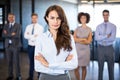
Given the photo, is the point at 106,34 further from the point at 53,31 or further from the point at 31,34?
the point at 53,31

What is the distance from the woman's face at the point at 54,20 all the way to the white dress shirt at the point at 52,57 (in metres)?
0.09

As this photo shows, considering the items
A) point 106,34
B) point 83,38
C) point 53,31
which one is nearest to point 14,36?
point 83,38

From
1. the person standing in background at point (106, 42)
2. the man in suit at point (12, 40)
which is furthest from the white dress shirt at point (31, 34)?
the person standing in background at point (106, 42)

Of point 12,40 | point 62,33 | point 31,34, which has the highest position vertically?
point 62,33

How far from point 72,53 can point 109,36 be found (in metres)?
3.38

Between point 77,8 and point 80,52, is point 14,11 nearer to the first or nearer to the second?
point 77,8

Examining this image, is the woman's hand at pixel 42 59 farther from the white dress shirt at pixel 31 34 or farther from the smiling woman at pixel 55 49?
the white dress shirt at pixel 31 34

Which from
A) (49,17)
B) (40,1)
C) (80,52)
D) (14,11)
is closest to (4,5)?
(14,11)

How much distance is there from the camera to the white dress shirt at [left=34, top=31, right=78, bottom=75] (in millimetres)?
2227

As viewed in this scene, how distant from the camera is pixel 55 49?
7.33 ft

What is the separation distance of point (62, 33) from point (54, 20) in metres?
0.13

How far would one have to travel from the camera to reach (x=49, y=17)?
7.34 ft

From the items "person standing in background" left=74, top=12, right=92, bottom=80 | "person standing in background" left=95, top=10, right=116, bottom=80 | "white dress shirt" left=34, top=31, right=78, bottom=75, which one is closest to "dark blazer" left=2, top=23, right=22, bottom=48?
"person standing in background" left=74, top=12, right=92, bottom=80

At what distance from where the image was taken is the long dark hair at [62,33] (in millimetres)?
2217
